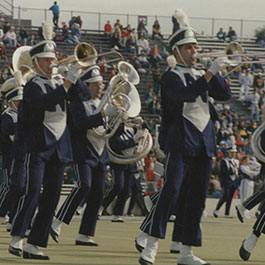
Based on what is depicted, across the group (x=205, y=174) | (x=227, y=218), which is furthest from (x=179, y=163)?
(x=227, y=218)

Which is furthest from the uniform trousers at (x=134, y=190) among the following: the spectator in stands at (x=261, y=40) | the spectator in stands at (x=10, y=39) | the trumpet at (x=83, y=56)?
the spectator in stands at (x=261, y=40)

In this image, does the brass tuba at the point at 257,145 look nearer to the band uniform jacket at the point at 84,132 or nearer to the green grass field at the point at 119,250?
the green grass field at the point at 119,250

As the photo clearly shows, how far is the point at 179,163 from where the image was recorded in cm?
917

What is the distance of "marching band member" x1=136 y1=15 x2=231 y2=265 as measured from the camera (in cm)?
916

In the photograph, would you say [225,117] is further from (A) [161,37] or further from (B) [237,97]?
(A) [161,37]

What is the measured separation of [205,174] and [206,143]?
28cm

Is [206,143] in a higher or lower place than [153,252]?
higher

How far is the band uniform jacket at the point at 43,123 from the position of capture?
9695 millimetres

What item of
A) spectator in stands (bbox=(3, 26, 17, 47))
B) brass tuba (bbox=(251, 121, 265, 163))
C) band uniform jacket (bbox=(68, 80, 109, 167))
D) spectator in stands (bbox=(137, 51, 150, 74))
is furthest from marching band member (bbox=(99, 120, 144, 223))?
spectator in stands (bbox=(137, 51, 150, 74))

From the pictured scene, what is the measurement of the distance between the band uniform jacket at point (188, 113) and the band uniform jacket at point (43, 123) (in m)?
1.03

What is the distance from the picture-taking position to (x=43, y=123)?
9.80 meters

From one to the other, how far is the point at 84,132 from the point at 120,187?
21.5ft

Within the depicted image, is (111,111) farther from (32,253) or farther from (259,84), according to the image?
(259,84)

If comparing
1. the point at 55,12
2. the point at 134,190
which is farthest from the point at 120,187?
the point at 55,12
